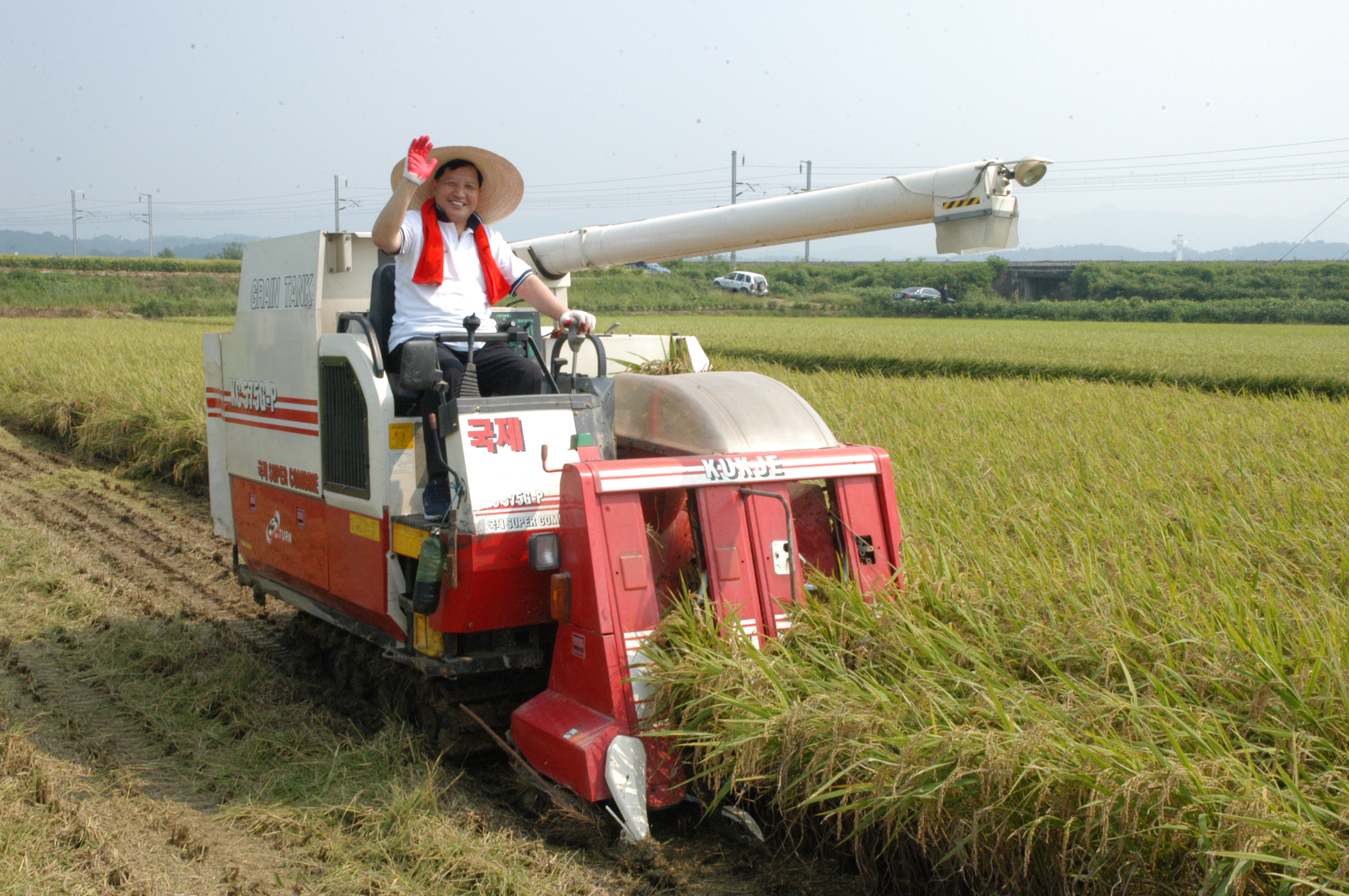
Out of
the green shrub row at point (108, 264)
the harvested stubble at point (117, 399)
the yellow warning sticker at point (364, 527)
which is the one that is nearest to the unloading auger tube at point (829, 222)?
the yellow warning sticker at point (364, 527)

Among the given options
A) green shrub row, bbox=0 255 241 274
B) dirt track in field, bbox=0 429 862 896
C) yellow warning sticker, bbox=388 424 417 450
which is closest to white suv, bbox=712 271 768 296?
green shrub row, bbox=0 255 241 274

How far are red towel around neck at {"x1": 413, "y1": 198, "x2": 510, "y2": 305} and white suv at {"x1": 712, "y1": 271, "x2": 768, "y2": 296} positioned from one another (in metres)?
45.5

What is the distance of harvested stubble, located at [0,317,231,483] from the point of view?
10.0 m

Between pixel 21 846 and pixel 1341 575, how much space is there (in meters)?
5.15

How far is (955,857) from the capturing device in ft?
9.46

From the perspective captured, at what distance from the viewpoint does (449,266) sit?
4445 mm

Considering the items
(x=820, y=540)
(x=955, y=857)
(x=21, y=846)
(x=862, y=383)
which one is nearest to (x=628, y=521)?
(x=820, y=540)

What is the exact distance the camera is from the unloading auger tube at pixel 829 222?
14.9 feet

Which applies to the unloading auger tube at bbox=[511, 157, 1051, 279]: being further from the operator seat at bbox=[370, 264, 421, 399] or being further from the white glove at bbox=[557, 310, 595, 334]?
the operator seat at bbox=[370, 264, 421, 399]

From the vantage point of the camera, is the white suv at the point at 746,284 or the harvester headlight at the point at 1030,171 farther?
the white suv at the point at 746,284

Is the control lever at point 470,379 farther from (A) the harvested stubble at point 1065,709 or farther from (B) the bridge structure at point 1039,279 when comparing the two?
(B) the bridge structure at point 1039,279

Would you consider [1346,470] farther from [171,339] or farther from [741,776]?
[171,339]

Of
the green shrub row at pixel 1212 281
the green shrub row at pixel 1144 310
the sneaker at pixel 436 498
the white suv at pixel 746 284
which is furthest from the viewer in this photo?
the white suv at pixel 746 284

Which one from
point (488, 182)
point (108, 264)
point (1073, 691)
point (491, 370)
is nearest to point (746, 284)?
point (108, 264)
